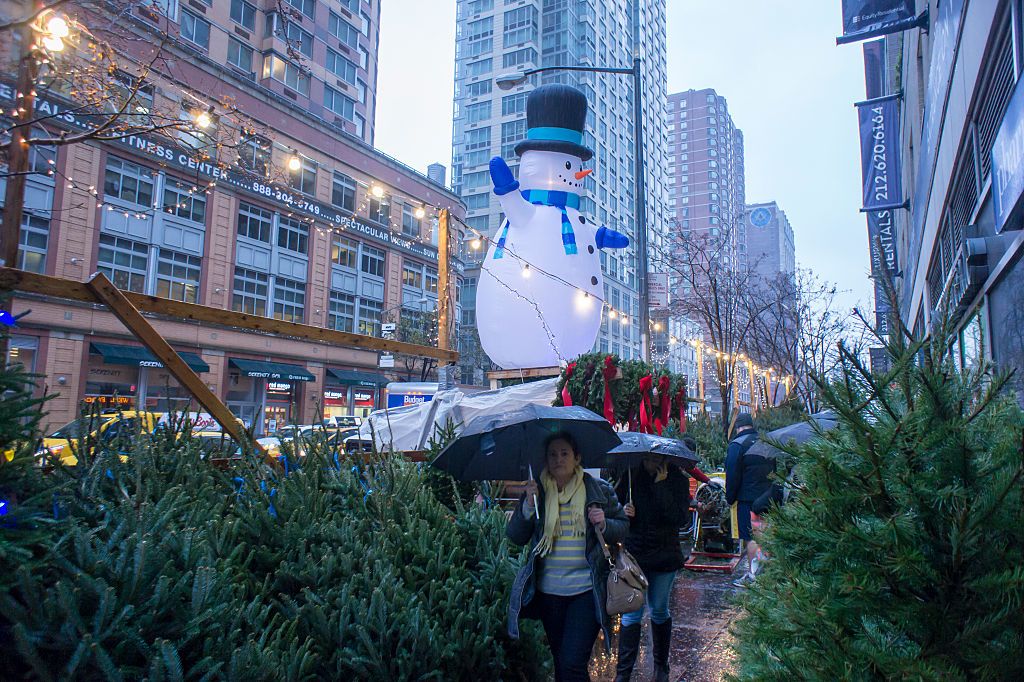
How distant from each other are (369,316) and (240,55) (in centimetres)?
1524

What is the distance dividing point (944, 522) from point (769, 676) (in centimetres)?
72

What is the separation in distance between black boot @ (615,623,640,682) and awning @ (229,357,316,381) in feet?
97.9

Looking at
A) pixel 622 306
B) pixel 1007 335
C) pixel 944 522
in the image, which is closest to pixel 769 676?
pixel 944 522

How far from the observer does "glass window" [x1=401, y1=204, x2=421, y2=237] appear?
4038 cm

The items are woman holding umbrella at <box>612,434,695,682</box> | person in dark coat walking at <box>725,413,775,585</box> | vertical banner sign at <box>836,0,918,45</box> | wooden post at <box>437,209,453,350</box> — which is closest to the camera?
woman holding umbrella at <box>612,434,695,682</box>

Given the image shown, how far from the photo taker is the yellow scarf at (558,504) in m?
3.85

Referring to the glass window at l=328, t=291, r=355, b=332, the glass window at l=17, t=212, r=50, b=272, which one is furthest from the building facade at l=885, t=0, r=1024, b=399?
the glass window at l=328, t=291, r=355, b=332

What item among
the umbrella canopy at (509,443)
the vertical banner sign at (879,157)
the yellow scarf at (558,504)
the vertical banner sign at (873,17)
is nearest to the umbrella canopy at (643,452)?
the umbrella canopy at (509,443)

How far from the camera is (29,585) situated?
2.71 m

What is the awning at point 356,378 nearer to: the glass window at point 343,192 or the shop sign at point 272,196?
the shop sign at point 272,196

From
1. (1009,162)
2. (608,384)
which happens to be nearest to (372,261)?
(608,384)

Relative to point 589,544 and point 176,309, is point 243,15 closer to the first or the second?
point 176,309

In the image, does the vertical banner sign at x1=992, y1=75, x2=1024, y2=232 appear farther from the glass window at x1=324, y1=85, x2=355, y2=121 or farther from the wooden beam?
the glass window at x1=324, y1=85, x2=355, y2=121

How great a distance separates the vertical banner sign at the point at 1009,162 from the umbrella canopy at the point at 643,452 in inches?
136
